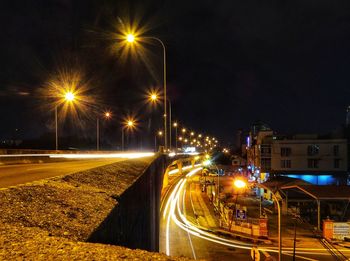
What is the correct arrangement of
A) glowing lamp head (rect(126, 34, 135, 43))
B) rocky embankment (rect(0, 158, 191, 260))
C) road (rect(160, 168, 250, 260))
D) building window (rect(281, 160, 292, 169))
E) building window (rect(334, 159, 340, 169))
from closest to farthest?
rocky embankment (rect(0, 158, 191, 260)) < glowing lamp head (rect(126, 34, 135, 43)) < road (rect(160, 168, 250, 260)) < building window (rect(334, 159, 340, 169)) < building window (rect(281, 160, 292, 169))

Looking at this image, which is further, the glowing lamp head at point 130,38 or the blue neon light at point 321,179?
the blue neon light at point 321,179

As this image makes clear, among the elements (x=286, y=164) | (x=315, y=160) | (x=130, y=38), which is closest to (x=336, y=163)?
(x=315, y=160)

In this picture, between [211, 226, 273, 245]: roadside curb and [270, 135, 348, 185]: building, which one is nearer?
[211, 226, 273, 245]: roadside curb

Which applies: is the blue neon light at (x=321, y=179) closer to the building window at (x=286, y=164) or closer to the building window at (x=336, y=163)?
the building window at (x=336, y=163)

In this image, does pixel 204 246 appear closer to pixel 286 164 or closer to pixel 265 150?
pixel 286 164

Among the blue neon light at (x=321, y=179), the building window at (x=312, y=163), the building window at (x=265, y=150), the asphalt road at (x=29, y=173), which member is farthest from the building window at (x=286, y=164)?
the asphalt road at (x=29, y=173)

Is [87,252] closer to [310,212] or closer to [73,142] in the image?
[310,212]

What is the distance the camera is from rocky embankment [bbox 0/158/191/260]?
12.7 feet

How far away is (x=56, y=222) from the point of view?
4.97 meters

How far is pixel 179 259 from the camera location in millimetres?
4277

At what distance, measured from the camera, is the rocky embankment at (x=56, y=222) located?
3871 millimetres

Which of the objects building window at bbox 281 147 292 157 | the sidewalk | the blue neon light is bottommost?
the sidewalk

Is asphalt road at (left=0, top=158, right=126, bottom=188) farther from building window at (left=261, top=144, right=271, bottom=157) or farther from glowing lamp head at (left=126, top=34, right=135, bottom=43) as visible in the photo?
building window at (left=261, top=144, right=271, bottom=157)

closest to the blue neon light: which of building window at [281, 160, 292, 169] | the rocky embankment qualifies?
building window at [281, 160, 292, 169]
